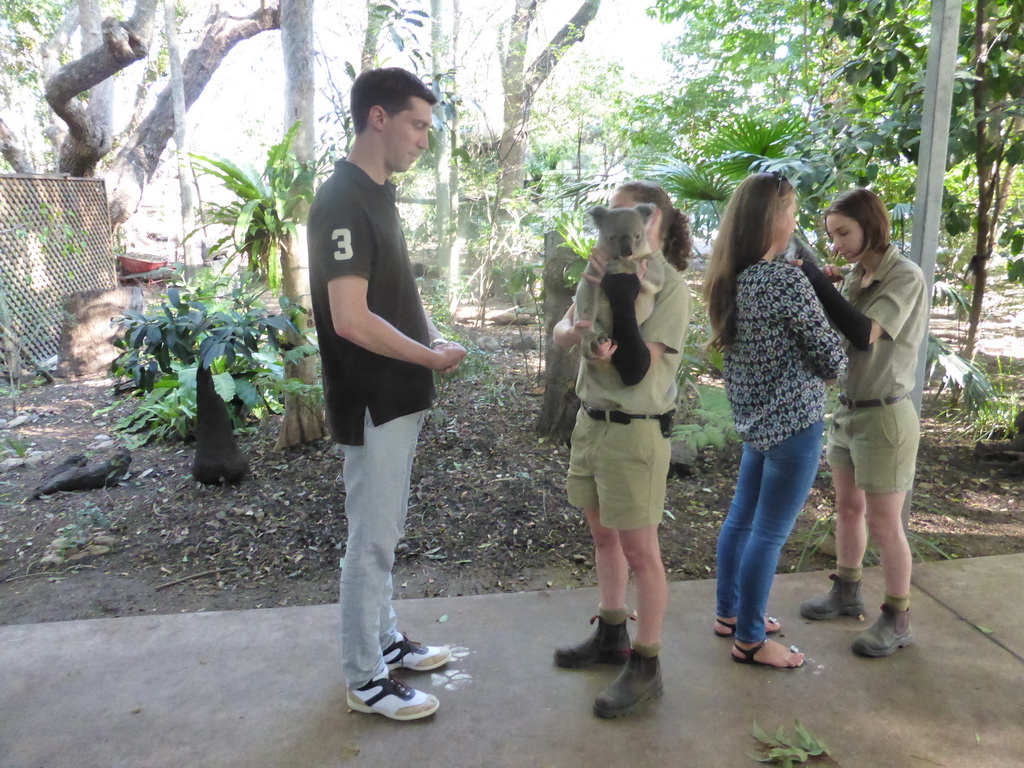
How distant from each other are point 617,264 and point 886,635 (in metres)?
1.74


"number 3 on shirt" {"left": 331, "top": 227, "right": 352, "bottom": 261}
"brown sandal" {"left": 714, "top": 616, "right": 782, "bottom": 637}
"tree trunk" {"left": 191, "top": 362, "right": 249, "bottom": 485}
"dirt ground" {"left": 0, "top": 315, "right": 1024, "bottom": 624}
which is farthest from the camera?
"tree trunk" {"left": 191, "top": 362, "right": 249, "bottom": 485}

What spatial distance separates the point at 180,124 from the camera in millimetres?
11664

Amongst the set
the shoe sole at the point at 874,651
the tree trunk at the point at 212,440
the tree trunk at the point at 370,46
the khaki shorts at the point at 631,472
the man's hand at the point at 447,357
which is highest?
the tree trunk at the point at 370,46

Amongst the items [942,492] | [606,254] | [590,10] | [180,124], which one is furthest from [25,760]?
[590,10]

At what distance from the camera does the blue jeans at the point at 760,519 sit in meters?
2.33

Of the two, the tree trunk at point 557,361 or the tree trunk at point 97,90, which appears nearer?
the tree trunk at point 557,361

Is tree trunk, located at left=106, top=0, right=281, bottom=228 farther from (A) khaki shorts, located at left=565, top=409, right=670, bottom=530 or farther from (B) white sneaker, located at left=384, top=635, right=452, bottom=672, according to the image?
(A) khaki shorts, located at left=565, top=409, right=670, bottom=530

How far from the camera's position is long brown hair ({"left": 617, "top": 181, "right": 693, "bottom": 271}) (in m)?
2.25

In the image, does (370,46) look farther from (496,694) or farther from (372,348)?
(496,694)

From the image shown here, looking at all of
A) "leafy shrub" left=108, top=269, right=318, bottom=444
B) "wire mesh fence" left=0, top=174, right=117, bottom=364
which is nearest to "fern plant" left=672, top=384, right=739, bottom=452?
"leafy shrub" left=108, top=269, right=318, bottom=444

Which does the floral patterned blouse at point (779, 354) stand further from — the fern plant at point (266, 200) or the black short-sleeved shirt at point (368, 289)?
the fern plant at point (266, 200)

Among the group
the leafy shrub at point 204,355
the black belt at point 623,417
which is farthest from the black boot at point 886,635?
the leafy shrub at point 204,355

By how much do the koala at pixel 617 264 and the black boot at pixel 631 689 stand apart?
102 cm

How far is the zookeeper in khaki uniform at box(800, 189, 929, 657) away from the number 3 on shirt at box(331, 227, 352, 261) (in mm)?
1477
